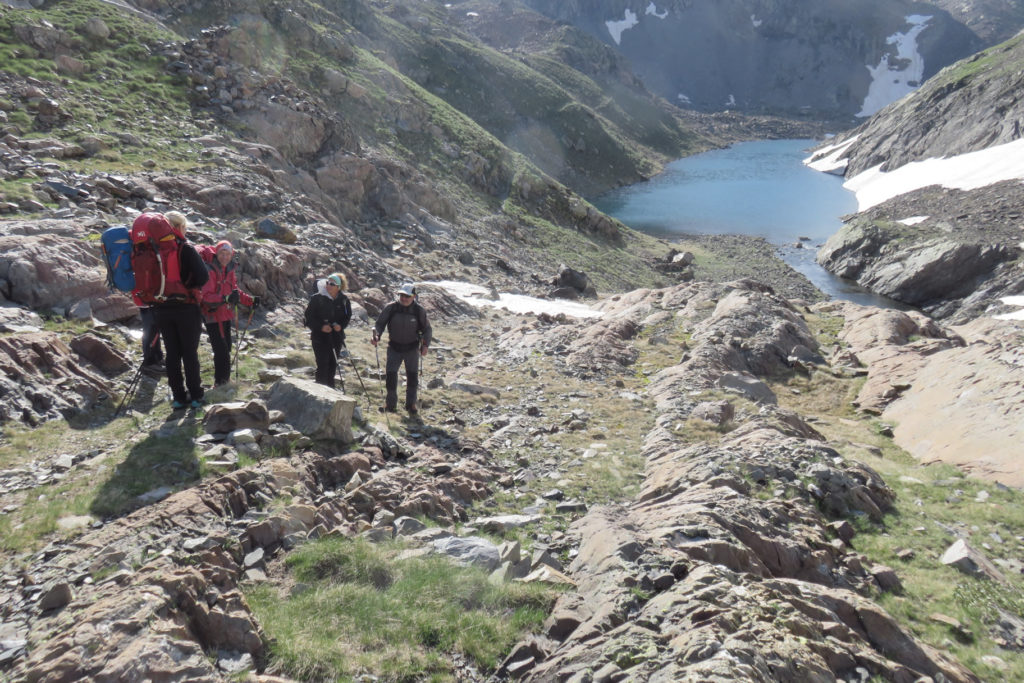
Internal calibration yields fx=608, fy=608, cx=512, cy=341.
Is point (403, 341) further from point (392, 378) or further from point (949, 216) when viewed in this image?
point (949, 216)

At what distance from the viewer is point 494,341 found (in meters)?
20.3

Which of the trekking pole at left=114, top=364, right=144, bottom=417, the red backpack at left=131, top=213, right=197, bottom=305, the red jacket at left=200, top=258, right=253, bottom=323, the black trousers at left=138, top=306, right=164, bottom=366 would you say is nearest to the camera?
the red backpack at left=131, top=213, right=197, bottom=305

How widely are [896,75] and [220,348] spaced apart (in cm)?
24141

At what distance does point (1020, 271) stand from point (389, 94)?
48.2 meters

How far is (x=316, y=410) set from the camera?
845 centimetres

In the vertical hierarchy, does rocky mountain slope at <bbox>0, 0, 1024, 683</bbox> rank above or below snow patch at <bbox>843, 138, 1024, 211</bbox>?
below

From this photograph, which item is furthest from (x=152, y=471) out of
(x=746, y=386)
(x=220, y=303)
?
(x=746, y=386)

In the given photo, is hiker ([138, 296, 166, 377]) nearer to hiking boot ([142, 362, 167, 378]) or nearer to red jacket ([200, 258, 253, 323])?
hiking boot ([142, 362, 167, 378])

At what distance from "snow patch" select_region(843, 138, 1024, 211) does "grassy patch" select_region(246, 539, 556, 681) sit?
74791 millimetres

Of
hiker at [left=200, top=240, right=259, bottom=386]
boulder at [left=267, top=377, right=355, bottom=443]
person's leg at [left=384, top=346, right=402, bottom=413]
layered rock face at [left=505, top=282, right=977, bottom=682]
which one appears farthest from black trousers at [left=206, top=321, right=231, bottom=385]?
layered rock face at [left=505, top=282, right=977, bottom=682]

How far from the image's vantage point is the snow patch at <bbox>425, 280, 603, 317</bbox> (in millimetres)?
26281

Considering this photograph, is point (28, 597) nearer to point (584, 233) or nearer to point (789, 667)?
point (789, 667)

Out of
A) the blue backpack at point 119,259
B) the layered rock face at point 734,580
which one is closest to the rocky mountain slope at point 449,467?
the layered rock face at point 734,580

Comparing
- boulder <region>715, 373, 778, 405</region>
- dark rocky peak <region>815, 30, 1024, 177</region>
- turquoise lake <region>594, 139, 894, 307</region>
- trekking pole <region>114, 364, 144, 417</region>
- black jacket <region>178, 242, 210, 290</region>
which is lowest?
boulder <region>715, 373, 778, 405</region>
